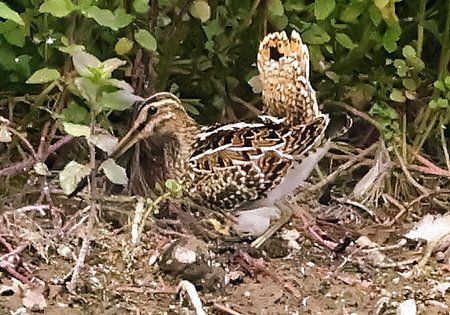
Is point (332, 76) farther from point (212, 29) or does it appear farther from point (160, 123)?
point (160, 123)

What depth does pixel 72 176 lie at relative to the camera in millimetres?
2232

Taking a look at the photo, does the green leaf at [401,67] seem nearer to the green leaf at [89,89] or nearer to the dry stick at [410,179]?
the dry stick at [410,179]

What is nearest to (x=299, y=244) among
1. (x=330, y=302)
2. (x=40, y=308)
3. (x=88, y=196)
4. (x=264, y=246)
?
A: (x=264, y=246)

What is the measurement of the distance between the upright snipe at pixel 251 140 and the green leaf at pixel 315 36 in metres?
0.37

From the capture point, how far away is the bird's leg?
2.54 meters

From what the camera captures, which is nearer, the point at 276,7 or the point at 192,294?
the point at 192,294

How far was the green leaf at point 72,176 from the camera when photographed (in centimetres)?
222

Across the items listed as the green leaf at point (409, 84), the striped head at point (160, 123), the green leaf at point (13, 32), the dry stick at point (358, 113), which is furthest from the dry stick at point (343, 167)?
the green leaf at point (13, 32)

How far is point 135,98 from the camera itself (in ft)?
7.85

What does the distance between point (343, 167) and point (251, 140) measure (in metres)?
0.60

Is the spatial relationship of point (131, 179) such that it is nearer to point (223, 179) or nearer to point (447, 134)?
point (223, 179)

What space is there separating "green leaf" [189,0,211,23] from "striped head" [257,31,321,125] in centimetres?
17

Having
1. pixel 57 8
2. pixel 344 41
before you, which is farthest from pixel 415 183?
pixel 57 8

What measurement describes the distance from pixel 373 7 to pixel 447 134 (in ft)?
1.83
